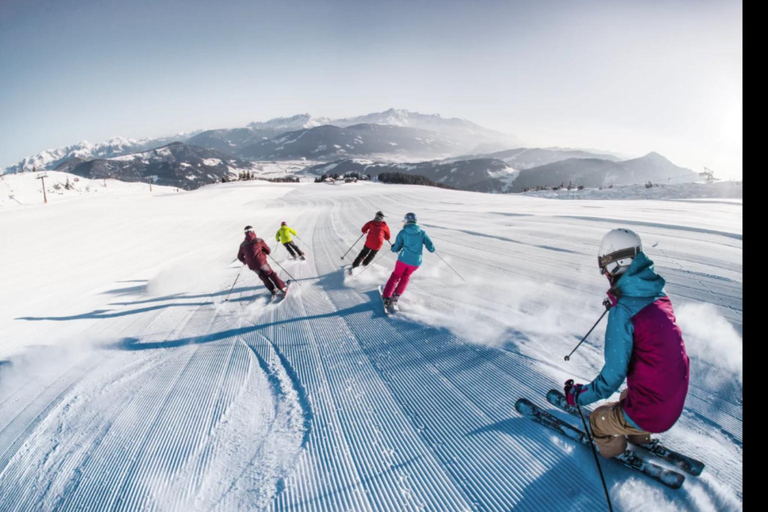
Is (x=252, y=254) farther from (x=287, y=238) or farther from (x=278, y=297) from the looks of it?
(x=287, y=238)

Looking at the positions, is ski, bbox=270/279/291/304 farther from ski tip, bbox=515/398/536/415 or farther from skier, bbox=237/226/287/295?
ski tip, bbox=515/398/536/415

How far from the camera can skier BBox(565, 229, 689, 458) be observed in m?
2.09

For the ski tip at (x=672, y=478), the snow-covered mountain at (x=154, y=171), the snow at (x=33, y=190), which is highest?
the snow-covered mountain at (x=154, y=171)

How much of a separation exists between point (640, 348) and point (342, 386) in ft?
9.15

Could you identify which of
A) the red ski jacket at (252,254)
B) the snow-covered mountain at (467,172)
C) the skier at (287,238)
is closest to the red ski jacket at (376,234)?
the red ski jacket at (252,254)

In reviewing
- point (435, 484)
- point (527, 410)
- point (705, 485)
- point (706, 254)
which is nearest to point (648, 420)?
point (705, 485)

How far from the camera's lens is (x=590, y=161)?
131000 millimetres

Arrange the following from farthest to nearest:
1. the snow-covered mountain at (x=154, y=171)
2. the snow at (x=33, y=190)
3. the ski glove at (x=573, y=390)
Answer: the snow-covered mountain at (x=154, y=171) < the snow at (x=33, y=190) < the ski glove at (x=573, y=390)

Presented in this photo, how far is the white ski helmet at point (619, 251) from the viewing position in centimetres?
231

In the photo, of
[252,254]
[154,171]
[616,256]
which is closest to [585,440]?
[616,256]

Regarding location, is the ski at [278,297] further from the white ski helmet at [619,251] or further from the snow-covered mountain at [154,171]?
the snow-covered mountain at [154,171]

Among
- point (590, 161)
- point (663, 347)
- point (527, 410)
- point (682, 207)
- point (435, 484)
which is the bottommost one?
point (435, 484)
